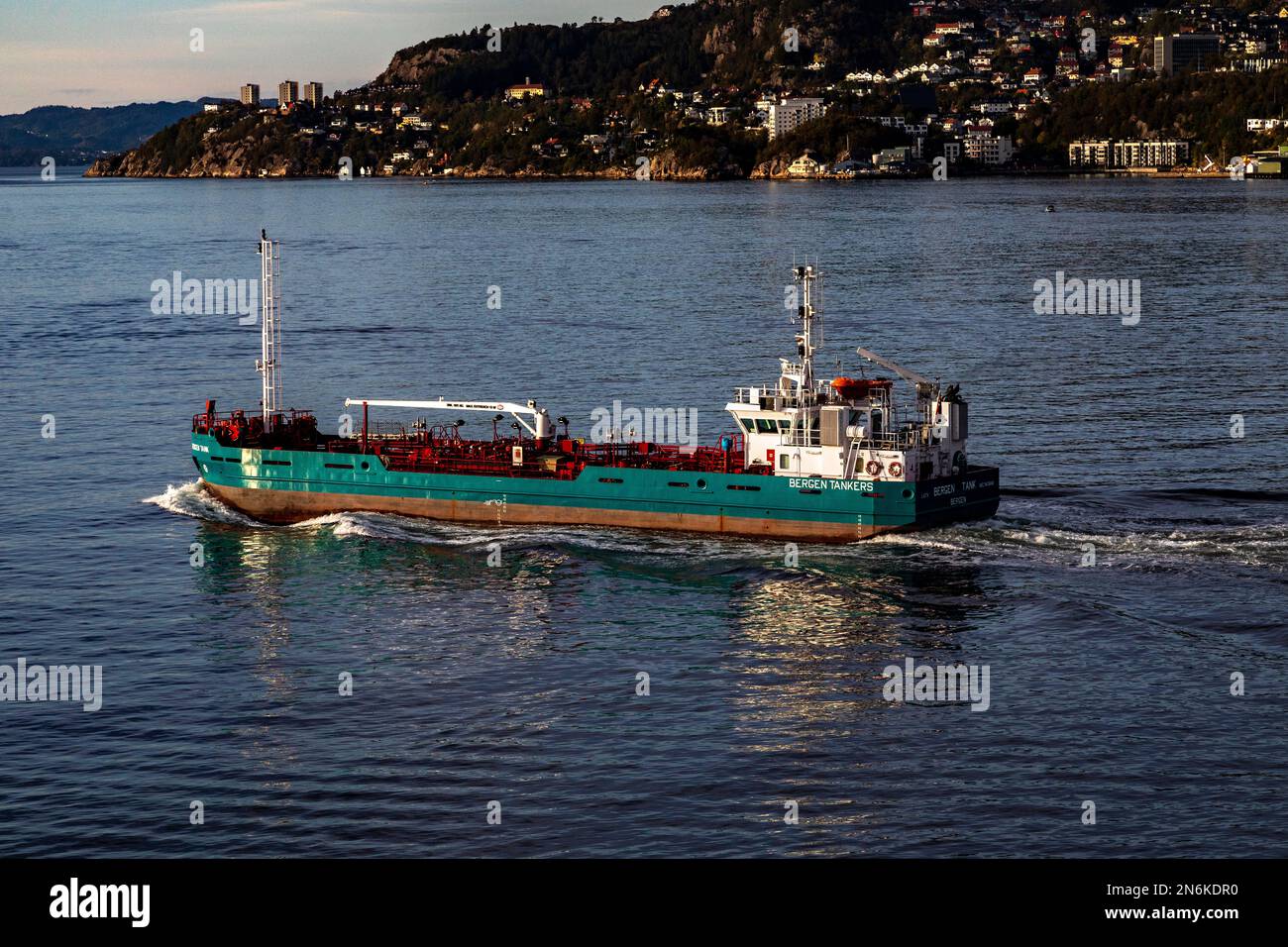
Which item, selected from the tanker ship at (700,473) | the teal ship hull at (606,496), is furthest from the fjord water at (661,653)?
the tanker ship at (700,473)

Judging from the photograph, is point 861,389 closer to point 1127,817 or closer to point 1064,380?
point 1127,817

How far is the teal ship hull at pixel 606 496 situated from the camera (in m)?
62.1

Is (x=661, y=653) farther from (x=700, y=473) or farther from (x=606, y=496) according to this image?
(x=606, y=496)

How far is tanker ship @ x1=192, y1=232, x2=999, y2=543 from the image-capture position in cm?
6228

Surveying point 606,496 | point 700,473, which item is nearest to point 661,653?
point 700,473

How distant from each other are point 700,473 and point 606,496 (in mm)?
4208

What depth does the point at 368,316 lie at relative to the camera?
135m

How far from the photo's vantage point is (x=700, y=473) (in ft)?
210

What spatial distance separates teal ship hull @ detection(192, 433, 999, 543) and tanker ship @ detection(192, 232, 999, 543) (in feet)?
0.17

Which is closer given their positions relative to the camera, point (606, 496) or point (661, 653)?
point (661, 653)

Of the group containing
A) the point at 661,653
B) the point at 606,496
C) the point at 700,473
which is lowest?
the point at 661,653

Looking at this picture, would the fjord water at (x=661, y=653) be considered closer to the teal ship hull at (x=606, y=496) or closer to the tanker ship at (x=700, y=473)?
the teal ship hull at (x=606, y=496)
